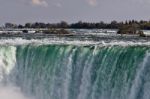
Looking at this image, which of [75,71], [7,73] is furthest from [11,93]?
[75,71]

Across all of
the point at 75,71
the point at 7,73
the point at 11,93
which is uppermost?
the point at 75,71

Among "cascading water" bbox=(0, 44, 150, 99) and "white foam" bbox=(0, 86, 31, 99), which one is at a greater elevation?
"cascading water" bbox=(0, 44, 150, 99)

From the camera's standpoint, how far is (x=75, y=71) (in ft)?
125

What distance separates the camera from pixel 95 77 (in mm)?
36562

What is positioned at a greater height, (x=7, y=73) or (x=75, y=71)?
(x=75, y=71)

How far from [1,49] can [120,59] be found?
10894 millimetres

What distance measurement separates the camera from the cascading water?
33562mm

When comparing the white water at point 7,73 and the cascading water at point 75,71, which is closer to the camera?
the cascading water at point 75,71

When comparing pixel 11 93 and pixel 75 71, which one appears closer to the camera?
pixel 75 71

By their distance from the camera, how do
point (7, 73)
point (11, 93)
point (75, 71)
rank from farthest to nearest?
point (7, 73)
point (11, 93)
point (75, 71)

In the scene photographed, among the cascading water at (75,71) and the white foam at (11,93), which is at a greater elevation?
the cascading water at (75,71)

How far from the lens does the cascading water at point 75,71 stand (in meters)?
33.6

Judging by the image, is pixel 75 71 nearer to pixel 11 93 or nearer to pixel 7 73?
pixel 11 93

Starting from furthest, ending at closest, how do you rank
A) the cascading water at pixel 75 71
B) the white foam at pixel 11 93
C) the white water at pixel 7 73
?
the white water at pixel 7 73 < the white foam at pixel 11 93 < the cascading water at pixel 75 71
